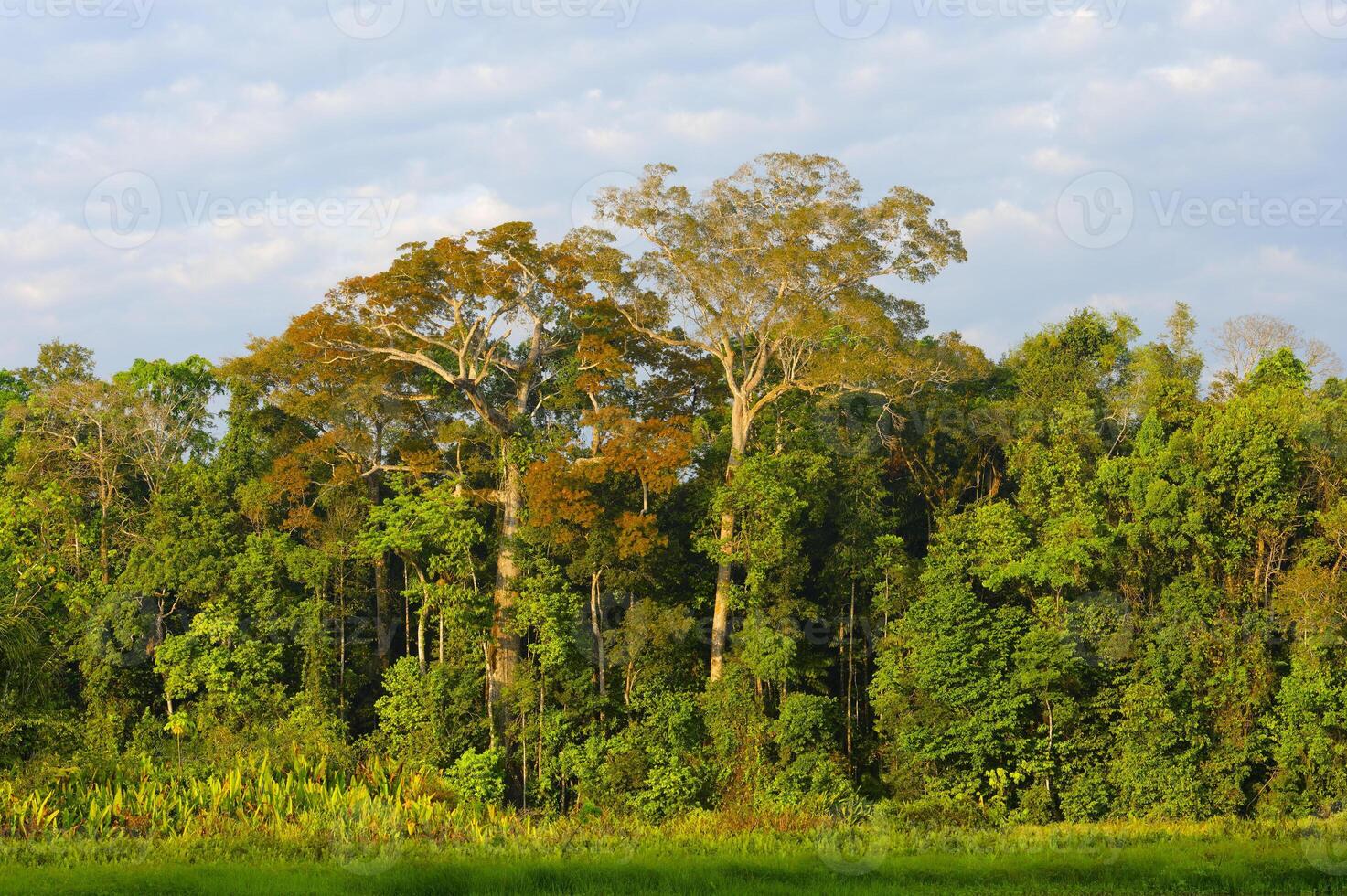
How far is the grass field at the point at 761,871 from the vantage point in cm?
1341

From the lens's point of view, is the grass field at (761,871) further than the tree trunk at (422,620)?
No

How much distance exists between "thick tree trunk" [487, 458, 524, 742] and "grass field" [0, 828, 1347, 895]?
1110 centimetres

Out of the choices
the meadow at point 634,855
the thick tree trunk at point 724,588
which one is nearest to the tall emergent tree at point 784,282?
the thick tree trunk at point 724,588

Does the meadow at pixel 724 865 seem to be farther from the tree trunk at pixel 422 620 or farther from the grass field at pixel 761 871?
the tree trunk at pixel 422 620

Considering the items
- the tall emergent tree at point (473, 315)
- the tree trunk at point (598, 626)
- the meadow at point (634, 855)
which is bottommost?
the meadow at point (634, 855)

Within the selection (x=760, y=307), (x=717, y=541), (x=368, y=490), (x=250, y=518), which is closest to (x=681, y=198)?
(x=760, y=307)

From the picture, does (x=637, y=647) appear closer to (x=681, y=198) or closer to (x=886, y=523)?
(x=886, y=523)

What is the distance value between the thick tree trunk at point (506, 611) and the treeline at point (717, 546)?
9 cm

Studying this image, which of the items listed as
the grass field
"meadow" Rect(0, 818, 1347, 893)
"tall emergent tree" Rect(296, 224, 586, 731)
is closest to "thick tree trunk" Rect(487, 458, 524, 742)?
"tall emergent tree" Rect(296, 224, 586, 731)

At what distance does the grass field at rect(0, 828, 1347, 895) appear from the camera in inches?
528

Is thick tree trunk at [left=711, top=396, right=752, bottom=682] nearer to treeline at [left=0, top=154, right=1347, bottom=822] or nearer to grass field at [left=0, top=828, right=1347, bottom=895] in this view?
treeline at [left=0, top=154, right=1347, bottom=822]

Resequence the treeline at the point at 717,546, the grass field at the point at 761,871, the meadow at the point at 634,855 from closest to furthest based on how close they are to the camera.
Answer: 1. the grass field at the point at 761,871
2. the meadow at the point at 634,855
3. the treeline at the point at 717,546

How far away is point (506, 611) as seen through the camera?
26984 millimetres

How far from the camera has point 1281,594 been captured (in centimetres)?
2502
